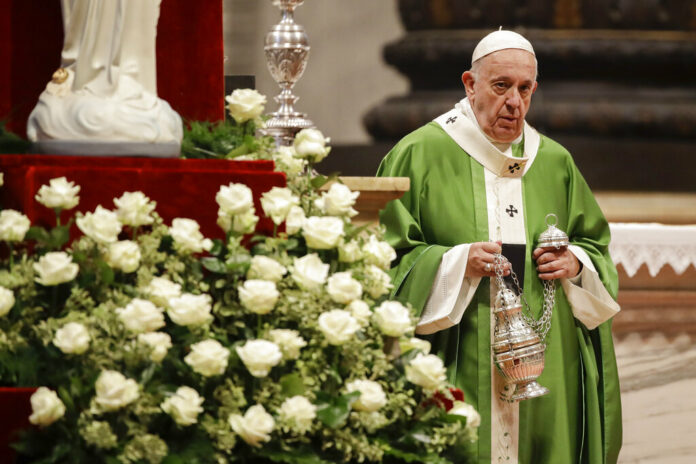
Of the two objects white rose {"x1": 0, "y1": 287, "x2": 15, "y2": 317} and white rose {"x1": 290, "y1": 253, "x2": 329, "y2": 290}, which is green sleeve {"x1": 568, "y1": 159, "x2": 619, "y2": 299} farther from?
white rose {"x1": 0, "y1": 287, "x2": 15, "y2": 317}

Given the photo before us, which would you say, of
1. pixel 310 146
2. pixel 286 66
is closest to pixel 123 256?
pixel 310 146

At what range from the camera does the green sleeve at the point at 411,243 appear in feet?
15.0

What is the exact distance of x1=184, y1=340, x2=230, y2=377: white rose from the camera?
8.61ft

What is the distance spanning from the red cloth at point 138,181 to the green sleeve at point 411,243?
1.39m

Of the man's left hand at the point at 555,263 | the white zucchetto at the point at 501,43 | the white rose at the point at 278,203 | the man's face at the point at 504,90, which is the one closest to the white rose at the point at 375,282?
the white rose at the point at 278,203

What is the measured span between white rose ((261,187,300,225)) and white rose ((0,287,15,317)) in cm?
57

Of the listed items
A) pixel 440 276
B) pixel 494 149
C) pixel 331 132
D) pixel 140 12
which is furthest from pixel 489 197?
pixel 331 132

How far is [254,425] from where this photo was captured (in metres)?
2.62

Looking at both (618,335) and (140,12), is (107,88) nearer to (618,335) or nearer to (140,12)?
(140,12)

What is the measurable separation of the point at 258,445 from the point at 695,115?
460 centimetres

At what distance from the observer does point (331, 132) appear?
7.11 m

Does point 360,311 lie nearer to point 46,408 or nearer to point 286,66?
point 46,408

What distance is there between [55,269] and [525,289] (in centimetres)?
236

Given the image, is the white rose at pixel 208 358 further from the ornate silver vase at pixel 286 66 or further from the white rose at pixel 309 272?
the ornate silver vase at pixel 286 66
